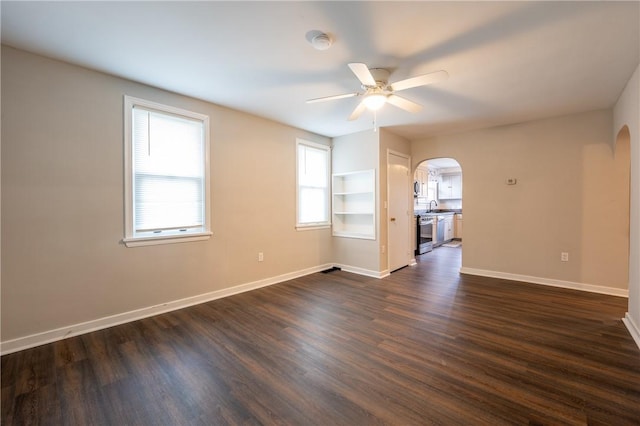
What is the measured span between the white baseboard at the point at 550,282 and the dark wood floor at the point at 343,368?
0.63m

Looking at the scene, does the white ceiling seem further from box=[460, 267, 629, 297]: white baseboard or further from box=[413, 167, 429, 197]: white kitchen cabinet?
box=[413, 167, 429, 197]: white kitchen cabinet

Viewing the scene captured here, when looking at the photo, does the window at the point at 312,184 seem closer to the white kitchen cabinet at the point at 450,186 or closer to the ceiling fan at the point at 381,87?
the ceiling fan at the point at 381,87

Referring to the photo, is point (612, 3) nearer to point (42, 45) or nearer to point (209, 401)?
point (209, 401)

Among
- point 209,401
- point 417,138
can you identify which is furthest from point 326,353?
point 417,138

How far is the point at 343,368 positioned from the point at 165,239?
2.36m

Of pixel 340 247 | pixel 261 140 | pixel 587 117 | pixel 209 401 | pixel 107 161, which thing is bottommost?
pixel 209 401

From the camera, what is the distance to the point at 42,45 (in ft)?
7.15

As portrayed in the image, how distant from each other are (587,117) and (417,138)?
2.34 m

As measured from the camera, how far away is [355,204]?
5062 millimetres

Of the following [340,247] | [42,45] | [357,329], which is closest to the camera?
[42,45]

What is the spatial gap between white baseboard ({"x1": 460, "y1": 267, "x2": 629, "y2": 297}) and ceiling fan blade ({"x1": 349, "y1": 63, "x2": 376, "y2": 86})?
3808mm

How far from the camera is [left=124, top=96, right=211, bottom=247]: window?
282 centimetres

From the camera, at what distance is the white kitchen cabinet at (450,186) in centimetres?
Answer: 920

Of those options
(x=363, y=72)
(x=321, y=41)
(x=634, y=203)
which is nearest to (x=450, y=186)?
(x=634, y=203)
